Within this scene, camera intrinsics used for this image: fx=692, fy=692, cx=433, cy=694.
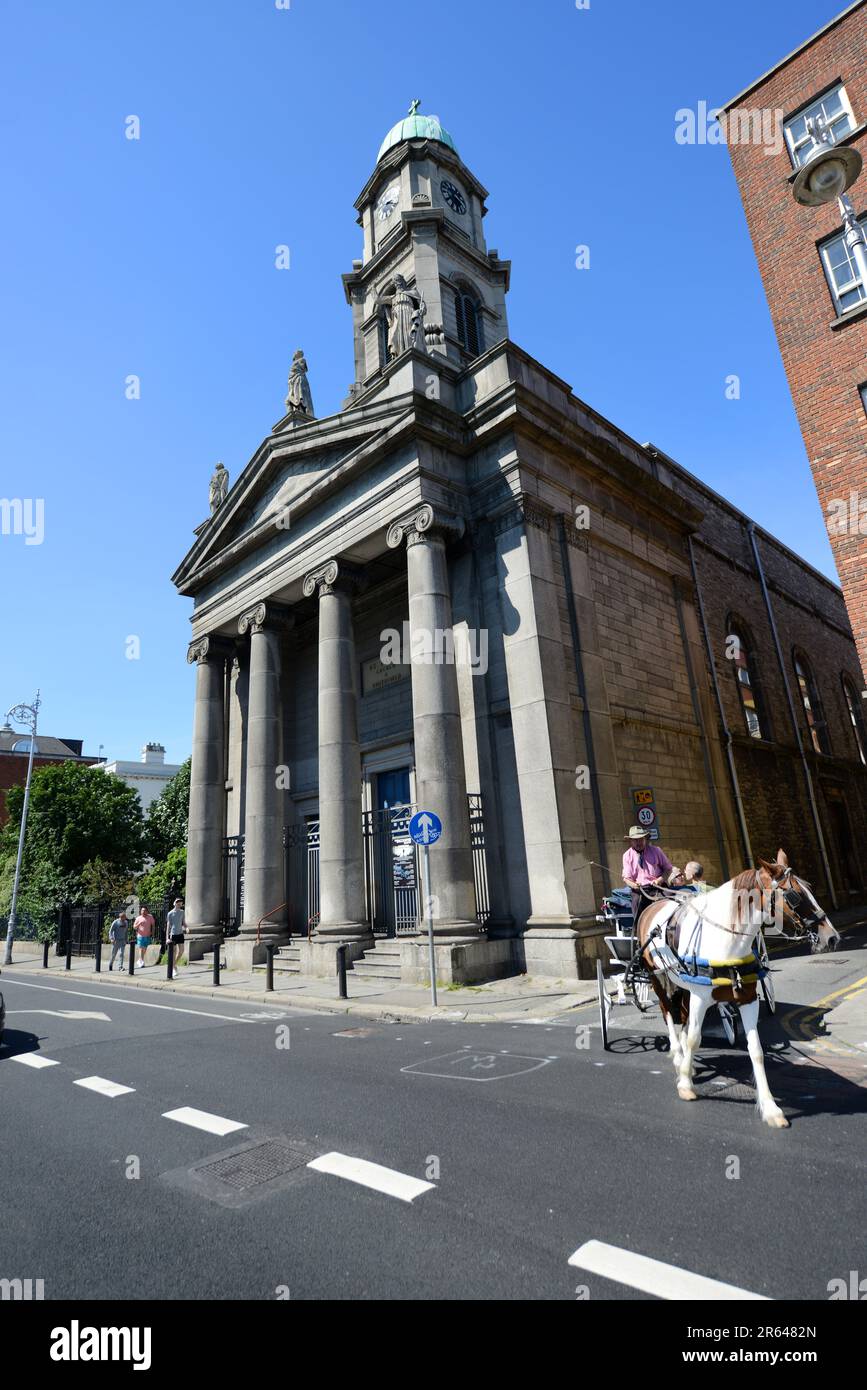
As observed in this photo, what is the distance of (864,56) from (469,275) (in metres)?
14.5

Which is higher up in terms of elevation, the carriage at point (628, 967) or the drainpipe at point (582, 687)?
the drainpipe at point (582, 687)

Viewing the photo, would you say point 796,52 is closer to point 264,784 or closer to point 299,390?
point 299,390

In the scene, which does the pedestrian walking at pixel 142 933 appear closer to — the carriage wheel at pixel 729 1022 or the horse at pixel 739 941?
the carriage wheel at pixel 729 1022

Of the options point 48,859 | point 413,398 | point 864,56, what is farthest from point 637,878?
point 48,859

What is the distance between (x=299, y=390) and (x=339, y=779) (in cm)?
1391

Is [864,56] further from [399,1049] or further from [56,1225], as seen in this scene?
[56,1225]

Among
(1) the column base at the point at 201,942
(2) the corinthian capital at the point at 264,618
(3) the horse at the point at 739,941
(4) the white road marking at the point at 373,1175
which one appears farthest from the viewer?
(1) the column base at the point at 201,942

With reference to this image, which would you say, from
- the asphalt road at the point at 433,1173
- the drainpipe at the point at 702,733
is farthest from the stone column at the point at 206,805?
the drainpipe at the point at 702,733

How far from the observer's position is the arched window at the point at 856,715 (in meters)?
31.3

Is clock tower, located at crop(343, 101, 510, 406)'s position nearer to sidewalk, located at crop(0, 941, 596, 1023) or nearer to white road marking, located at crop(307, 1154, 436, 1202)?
sidewalk, located at crop(0, 941, 596, 1023)

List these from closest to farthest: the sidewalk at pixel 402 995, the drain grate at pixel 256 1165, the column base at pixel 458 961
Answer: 1. the drain grate at pixel 256 1165
2. the sidewalk at pixel 402 995
3. the column base at pixel 458 961

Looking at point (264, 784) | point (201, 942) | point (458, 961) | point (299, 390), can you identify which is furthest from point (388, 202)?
point (458, 961)

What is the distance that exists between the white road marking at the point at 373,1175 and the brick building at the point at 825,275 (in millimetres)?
12735

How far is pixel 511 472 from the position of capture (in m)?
16.0
